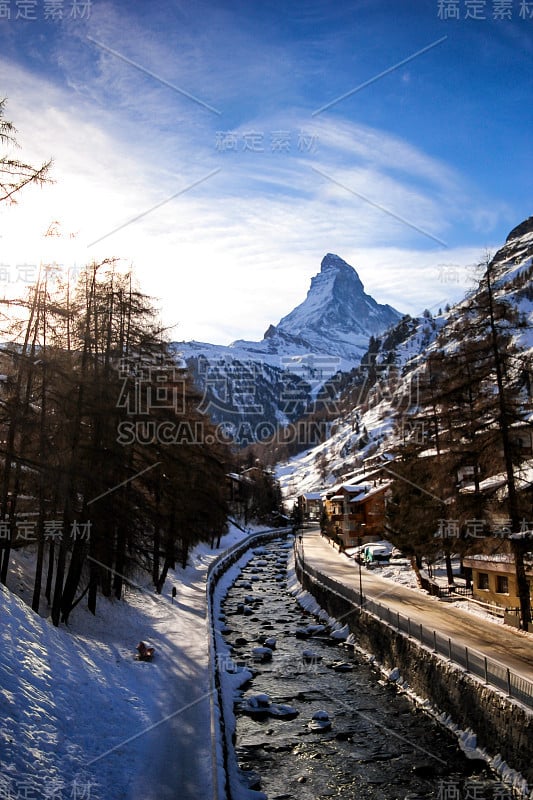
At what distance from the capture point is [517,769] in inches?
640

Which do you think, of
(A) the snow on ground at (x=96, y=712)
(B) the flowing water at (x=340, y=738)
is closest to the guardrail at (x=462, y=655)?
(B) the flowing water at (x=340, y=738)

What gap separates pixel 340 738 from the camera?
66.7ft

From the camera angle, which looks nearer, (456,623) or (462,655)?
(462,655)

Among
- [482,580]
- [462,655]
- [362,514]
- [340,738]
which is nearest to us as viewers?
[340,738]

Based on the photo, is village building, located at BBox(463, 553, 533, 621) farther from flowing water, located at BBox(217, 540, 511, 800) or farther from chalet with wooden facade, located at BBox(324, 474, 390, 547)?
chalet with wooden facade, located at BBox(324, 474, 390, 547)

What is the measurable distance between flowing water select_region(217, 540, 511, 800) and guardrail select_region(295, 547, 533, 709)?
2433 mm

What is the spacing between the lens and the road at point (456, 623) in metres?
21.5

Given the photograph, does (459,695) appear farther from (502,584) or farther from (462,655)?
(502,584)

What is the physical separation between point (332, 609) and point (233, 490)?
69.2 metres

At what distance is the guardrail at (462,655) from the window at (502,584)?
6.16m

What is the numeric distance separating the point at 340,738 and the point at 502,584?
1403cm

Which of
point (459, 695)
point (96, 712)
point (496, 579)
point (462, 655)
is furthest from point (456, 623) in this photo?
point (96, 712)

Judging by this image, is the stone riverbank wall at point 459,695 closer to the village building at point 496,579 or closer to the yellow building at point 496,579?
the village building at point 496,579

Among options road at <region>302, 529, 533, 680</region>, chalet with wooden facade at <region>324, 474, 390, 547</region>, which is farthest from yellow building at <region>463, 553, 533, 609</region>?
chalet with wooden facade at <region>324, 474, 390, 547</region>
